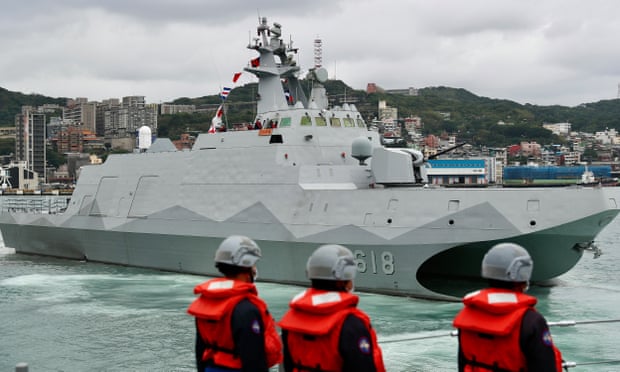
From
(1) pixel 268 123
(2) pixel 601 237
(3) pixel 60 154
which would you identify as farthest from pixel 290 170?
(3) pixel 60 154

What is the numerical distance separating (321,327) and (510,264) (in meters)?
0.86

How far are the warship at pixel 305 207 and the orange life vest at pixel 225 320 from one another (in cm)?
862

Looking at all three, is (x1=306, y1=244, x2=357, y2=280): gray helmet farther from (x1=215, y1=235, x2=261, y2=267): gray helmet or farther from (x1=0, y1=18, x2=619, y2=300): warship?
(x1=0, y1=18, x2=619, y2=300): warship

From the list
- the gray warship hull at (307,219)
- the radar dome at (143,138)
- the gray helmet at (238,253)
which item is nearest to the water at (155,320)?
the gray warship hull at (307,219)

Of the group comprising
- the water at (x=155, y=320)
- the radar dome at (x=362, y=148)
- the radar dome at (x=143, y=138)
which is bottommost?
the water at (x=155, y=320)

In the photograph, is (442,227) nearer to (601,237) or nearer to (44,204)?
(44,204)

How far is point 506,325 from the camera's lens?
114 inches

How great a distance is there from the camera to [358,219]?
41.4 ft

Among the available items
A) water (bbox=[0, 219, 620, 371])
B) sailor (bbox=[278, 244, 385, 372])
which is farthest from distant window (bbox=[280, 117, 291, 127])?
sailor (bbox=[278, 244, 385, 372])

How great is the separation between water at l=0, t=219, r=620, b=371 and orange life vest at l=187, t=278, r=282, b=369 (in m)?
2.83

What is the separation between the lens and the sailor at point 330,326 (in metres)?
2.93

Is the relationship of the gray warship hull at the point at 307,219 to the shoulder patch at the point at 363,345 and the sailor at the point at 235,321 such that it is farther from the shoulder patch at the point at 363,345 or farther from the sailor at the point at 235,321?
the shoulder patch at the point at 363,345

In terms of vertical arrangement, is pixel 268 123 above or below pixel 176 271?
above

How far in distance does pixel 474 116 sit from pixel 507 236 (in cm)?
9361
